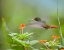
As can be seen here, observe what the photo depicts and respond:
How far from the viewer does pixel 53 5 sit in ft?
3.72

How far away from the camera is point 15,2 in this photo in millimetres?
1223

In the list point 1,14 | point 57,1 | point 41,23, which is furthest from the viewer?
point 1,14

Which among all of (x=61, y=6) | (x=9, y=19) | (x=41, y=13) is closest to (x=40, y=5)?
(x=41, y=13)

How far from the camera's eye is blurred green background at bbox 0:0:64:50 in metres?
1.11

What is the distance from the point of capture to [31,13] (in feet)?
3.91

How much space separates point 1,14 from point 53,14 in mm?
445

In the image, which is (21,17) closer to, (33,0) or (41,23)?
(33,0)

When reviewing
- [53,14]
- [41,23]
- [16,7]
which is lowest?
[41,23]

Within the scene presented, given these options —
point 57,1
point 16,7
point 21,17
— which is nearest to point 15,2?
point 16,7

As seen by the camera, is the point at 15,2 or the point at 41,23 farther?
the point at 15,2

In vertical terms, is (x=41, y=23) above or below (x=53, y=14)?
below

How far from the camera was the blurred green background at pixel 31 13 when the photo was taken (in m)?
1.11

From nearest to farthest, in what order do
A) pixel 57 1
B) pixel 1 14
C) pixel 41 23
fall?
1. pixel 41 23
2. pixel 57 1
3. pixel 1 14

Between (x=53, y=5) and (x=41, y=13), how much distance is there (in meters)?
0.12
